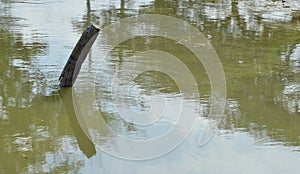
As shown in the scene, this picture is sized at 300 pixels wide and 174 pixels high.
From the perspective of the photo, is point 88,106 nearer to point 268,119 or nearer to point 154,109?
point 154,109

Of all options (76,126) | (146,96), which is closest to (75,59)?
(146,96)

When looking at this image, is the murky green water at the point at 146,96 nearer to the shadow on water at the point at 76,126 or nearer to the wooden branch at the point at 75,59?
the shadow on water at the point at 76,126

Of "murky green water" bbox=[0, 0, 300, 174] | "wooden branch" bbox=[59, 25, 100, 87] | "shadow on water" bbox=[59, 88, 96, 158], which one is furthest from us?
"wooden branch" bbox=[59, 25, 100, 87]

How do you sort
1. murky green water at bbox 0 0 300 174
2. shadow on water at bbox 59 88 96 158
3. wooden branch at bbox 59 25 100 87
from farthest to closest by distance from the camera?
1. wooden branch at bbox 59 25 100 87
2. shadow on water at bbox 59 88 96 158
3. murky green water at bbox 0 0 300 174

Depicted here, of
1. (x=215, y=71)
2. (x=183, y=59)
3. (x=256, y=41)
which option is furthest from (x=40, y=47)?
(x=256, y=41)

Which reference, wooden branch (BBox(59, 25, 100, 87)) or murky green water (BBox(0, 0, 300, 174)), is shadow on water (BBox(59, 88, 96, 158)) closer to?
murky green water (BBox(0, 0, 300, 174))

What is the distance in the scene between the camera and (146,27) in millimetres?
8555

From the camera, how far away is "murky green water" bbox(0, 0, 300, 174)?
386cm

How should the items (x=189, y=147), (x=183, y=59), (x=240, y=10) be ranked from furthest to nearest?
(x=240, y=10)
(x=183, y=59)
(x=189, y=147)

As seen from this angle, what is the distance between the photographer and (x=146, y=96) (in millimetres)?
5223

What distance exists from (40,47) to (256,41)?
135 inches

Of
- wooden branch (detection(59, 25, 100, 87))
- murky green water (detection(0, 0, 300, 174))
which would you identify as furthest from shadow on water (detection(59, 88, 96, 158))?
wooden branch (detection(59, 25, 100, 87))

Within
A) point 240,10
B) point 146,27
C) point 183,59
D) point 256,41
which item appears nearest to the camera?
point 183,59

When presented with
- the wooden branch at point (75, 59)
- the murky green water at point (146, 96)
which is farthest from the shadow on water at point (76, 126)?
the wooden branch at point (75, 59)
